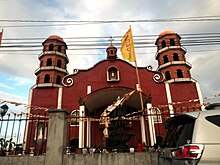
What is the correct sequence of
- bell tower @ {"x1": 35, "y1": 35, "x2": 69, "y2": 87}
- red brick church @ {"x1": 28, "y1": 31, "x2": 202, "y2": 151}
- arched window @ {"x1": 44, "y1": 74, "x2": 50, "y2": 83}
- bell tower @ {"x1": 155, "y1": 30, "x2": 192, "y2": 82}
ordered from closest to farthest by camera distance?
red brick church @ {"x1": 28, "y1": 31, "x2": 202, "y2": 151} < bell tower @ {"x1": 155, "y1": 30, "x2": 192, "y2": 82} < bell tower @ {"x1": 35, "y1": 35, "x2": 69, "y2": 87} < arched window @ {"x1": 44, "y1": 74, "x2": 50, "y2": 83}

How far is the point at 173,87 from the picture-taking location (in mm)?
21453

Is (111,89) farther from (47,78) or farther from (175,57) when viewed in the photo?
(175,57)

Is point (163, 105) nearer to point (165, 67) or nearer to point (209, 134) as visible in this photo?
point (165, 67)

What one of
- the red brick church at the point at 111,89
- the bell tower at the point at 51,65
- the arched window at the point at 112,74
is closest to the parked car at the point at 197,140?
the red brick church at the point at 111,89

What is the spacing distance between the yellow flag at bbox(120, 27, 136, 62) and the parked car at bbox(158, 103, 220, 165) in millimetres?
10150

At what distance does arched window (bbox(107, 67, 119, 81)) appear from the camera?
21797mm

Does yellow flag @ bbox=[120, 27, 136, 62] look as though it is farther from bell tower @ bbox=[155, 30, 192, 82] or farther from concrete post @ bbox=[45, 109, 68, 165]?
bell tower @ bbox=[155, 30, 192, 82]

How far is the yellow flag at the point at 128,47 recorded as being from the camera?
1324cm

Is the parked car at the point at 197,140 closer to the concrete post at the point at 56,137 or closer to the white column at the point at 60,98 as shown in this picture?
the concrete post at the point at 56,137

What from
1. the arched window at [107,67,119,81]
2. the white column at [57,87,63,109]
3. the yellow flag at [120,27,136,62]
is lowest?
the white column at [57,87,63,109]

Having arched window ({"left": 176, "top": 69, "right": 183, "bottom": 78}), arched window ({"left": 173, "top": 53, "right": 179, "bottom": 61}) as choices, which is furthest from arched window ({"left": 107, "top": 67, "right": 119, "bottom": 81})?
arched window ({"left": 173, "top": 53, "right": 179, "bottom": 61})

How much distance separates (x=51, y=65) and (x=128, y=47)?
14.7 meters

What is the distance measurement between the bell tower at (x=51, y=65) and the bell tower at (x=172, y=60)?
13.4m

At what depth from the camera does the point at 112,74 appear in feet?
72.5
